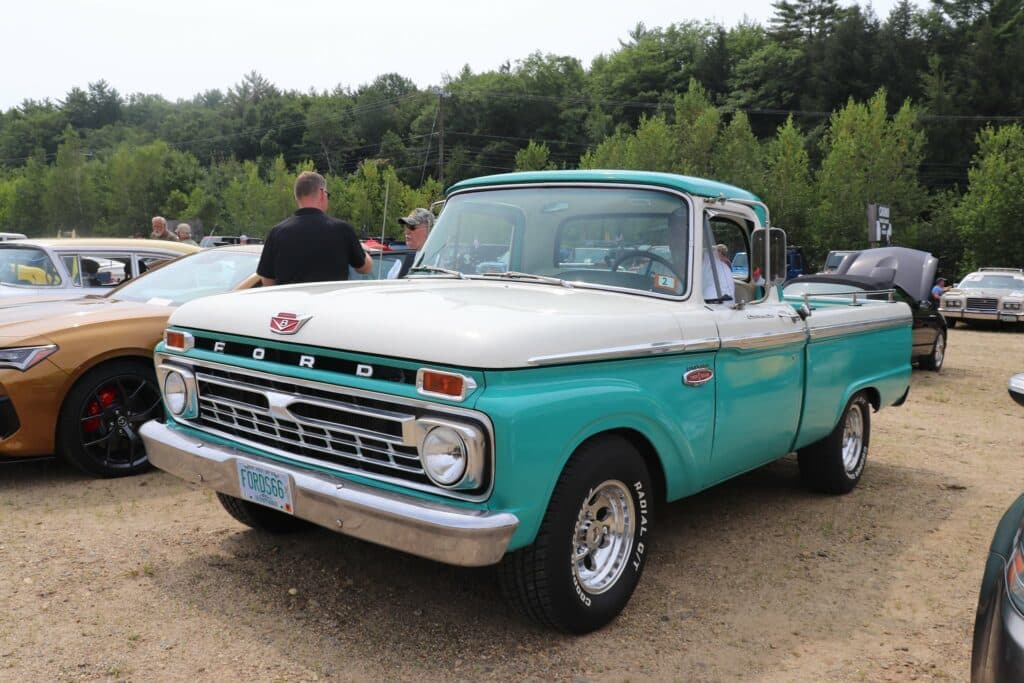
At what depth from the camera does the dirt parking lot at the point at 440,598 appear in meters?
3.31

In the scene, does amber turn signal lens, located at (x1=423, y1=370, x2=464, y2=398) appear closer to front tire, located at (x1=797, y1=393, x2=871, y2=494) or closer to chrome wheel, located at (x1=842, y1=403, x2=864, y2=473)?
front tire, located at (x1=797, y1=393, x2=871, y2=494)

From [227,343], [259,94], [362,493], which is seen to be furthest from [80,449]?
[259,94]

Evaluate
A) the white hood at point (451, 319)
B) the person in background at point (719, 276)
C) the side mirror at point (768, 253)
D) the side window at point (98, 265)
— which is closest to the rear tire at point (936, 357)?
the side mirror at point (768, 253)

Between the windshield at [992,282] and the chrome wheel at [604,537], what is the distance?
23.2 m

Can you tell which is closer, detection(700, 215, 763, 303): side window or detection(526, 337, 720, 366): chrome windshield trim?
detection(526, 337, 720, 366): chrome windshield trim

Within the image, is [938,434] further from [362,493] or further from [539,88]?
[539,88]

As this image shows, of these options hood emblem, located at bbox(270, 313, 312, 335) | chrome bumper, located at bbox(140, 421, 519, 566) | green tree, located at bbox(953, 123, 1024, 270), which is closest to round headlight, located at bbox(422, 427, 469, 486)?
chrome bumper, located at bbox(140, 421, 519, 566)

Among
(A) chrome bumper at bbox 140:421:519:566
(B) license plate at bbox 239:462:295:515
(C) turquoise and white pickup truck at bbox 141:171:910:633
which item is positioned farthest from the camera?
(B) license plate at bbox 239:462:295:515

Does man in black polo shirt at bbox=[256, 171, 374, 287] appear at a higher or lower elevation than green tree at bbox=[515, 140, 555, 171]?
lower

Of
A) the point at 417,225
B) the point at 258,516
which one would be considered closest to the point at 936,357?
the point at 417,225

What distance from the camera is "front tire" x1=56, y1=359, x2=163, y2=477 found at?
17.8ft

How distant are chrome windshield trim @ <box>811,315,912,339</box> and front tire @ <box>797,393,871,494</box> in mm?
512

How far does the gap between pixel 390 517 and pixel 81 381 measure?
3.48 meters

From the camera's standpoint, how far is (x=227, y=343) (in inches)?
148
